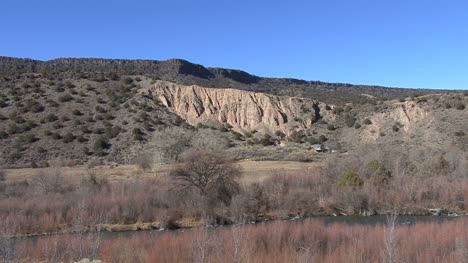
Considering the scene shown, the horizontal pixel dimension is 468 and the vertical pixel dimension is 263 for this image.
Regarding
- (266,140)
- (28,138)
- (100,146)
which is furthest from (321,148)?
(28,138)

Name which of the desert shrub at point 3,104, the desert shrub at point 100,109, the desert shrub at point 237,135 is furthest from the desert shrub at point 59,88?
the desert shrub at point 237,135

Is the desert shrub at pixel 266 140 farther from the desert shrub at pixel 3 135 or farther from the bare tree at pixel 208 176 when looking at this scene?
the desert shrub at pixel 3 135

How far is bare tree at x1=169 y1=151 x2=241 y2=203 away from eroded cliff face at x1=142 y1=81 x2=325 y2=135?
41594mm

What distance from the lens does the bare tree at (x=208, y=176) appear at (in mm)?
33438

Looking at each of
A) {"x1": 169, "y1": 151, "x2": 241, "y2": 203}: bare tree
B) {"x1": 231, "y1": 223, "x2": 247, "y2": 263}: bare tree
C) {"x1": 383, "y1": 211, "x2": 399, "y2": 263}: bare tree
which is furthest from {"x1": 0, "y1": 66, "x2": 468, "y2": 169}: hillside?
{"x1": 383, "y1": 211, "x2": 399, "y2": 263}: bare tree

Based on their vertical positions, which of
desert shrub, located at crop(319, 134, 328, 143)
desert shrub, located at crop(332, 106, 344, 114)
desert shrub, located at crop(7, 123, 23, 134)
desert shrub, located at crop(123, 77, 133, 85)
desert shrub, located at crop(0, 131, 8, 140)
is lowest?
desert shrub, located at crop(0, 131, 8, 140)

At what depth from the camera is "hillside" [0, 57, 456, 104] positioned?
341 ft

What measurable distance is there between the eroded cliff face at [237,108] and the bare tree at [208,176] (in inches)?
1638

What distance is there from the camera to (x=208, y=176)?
1346 inches

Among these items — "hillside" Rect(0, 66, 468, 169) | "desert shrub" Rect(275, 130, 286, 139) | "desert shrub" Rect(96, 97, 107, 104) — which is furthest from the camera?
"desert shrub" Rect(275, 130, 286, 139)

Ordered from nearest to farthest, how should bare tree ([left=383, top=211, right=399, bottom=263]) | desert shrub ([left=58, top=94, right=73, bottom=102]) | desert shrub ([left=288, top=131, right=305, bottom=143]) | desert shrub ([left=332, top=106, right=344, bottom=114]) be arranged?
1. bare tree ([left=383, top=211, right=399, bottom=263])
2. desert shrub ([left=58, top=94, right=73, bottom=102])
3. desert shrub ([left=288, top=131, right=305, bottom=143])
4. desert shrub ([left=332, top=106, right=344, bottom=114])

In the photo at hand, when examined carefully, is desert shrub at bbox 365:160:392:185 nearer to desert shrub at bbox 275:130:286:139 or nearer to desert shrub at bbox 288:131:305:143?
desert shrub at bbox 288:131:305:143

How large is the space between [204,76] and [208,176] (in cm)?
8541

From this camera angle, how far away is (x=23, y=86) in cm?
7506
